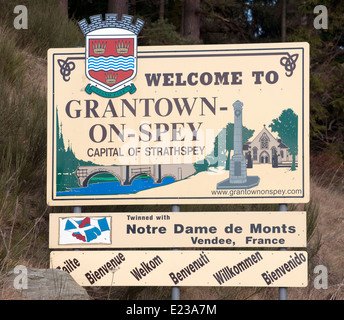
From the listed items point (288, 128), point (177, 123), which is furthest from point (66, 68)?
point (288, 128)

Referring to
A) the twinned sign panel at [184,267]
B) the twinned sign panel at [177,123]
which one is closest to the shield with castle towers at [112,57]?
the twinned sign panel at [177,123]

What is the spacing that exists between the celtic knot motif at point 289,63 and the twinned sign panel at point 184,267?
6.40 ft

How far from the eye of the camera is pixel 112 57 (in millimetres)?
6719

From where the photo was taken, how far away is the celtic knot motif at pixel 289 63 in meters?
6.57

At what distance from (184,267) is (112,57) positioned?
2426 millimetres

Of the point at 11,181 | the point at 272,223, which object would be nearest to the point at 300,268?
the point at 272,223

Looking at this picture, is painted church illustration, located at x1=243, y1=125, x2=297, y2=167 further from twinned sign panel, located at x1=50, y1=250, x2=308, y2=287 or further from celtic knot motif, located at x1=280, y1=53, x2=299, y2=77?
twinned sign panel, located at x1=50, y1=250, x2=308, y2=287

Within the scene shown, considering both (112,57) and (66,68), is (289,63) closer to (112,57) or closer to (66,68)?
(112,57)

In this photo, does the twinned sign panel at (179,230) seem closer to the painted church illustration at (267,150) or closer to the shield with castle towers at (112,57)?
the painted church illustration at (267,150)

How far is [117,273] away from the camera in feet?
21.4

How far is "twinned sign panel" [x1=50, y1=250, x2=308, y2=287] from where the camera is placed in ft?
21.0

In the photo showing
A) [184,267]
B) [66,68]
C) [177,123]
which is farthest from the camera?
[66,68]

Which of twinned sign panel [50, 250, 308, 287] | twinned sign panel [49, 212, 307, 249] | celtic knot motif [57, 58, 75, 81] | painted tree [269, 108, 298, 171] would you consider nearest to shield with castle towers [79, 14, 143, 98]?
celtic knot motif [57, 58, 75, 81]

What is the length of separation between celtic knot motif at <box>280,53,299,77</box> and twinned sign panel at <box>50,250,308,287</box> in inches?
76.8
